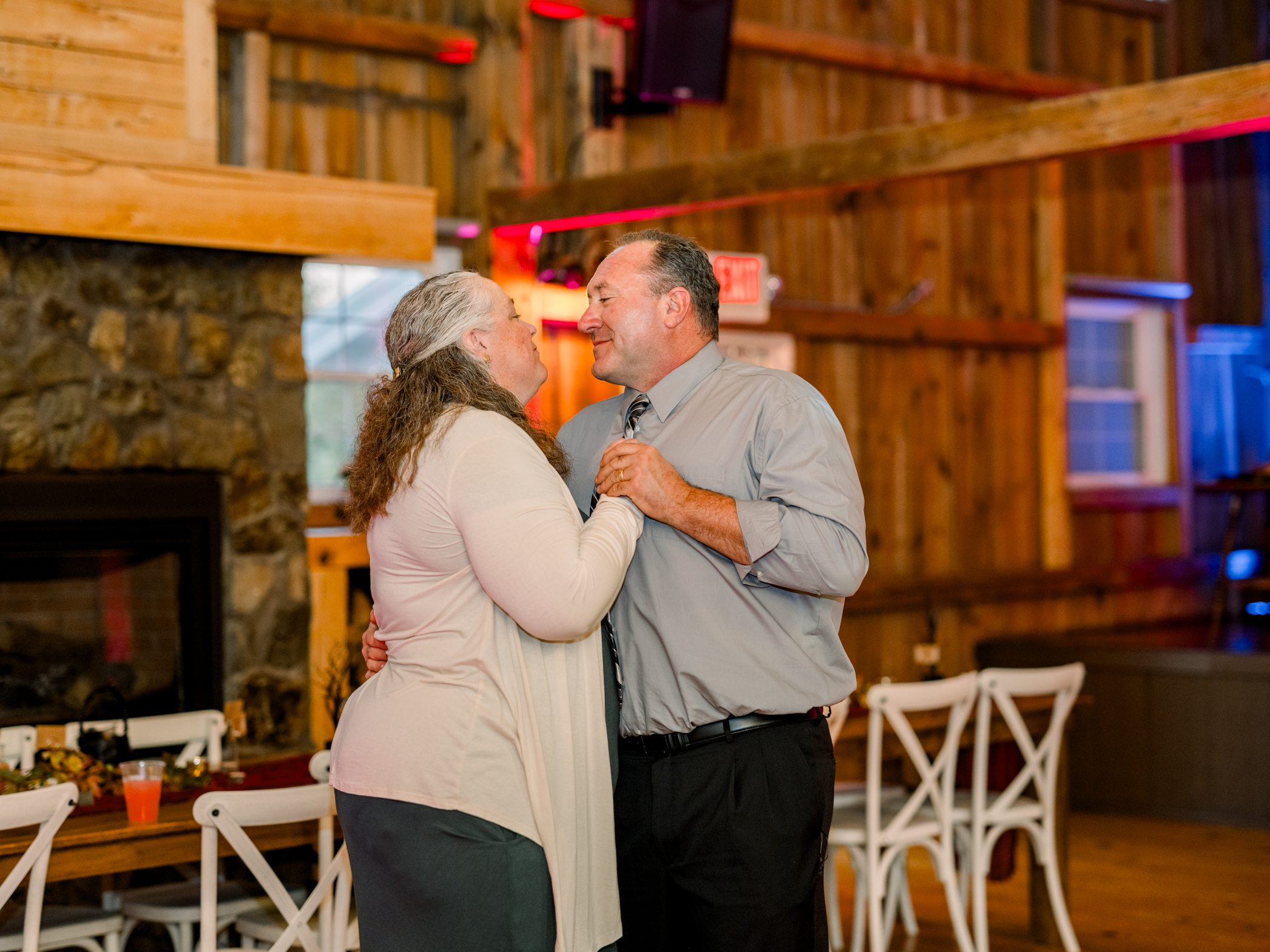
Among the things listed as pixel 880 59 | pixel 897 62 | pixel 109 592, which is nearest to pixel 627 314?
pixel 109 592

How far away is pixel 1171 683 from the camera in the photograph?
6793 mm

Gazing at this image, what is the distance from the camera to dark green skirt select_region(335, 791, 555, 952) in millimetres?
2082

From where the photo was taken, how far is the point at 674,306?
258cm

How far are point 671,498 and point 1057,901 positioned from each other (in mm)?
3077

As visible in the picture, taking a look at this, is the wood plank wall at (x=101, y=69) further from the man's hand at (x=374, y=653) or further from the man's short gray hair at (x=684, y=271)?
the man's hand at (x=374, y=653)

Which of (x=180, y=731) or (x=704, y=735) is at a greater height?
(x=704, y=735)

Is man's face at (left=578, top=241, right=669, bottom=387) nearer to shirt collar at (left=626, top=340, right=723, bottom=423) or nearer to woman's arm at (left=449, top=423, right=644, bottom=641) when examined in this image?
shirt collar at (left=626, top=340, right=723, bottom=423)

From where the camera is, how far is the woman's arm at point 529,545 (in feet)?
6.64

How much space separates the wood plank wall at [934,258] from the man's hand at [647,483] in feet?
13.7

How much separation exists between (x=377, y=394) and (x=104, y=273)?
2877mm

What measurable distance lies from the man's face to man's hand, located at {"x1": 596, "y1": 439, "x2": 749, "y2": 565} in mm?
277

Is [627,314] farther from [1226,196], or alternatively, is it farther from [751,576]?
[1226,196]

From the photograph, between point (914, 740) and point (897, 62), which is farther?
point (897, 62)

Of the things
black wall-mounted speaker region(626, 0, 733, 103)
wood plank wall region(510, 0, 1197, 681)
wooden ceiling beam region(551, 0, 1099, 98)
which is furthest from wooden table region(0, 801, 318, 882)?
wooden ceiling beam region(551, 0, 1099, 98)
